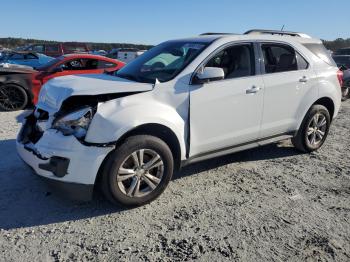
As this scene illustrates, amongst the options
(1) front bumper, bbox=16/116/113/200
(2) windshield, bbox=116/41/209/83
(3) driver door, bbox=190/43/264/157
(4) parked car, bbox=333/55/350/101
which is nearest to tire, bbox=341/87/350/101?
(4) parked car, bbox=333/55/350/101

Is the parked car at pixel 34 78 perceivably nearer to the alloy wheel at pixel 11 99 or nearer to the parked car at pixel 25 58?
the alloy wheel at pixel 11 99

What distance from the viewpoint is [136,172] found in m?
3.78

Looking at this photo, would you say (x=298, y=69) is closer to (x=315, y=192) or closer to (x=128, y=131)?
(x=315, y=192)

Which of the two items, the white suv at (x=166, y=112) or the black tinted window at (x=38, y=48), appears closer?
the white suv at (x=166, y=112)

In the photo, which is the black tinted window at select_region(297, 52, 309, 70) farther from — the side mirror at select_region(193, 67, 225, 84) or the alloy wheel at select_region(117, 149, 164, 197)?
the alloy wheel at select_region(117, 149, 164, 197)

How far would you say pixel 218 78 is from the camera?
4125mm

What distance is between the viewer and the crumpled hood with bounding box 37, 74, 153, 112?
364cm

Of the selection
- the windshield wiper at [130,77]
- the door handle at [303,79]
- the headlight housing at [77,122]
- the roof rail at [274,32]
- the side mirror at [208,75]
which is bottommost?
the headlight housing at [77,122]

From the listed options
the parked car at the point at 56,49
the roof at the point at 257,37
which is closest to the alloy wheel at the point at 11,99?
the roof at the point at 257,37

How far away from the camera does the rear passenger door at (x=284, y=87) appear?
4.79 metres

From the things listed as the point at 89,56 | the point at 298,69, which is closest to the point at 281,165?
the point at 298,69

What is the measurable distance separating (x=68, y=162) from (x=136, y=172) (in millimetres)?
708

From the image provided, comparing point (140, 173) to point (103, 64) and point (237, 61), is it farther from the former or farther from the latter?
point (103, 64)

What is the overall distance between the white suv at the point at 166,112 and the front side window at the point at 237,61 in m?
0.01
